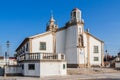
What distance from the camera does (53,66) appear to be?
3366 centimetres

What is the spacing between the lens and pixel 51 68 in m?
33.5

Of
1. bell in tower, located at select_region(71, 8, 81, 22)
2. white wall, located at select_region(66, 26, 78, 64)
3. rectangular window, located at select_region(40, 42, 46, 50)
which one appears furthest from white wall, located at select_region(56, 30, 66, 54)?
rectangular window, located at select_region(40, 42, 46, 50)

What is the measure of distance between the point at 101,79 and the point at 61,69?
22.0ft

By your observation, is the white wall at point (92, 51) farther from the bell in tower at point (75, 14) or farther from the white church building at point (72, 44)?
the bell in tower at point (75, 14)

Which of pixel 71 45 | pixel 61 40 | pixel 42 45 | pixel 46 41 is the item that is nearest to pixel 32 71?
pixel 42 45

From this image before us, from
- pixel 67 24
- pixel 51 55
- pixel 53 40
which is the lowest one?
pixel 51 55

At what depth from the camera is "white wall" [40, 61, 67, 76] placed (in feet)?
108

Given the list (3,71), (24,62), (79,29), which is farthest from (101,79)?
(79,29)

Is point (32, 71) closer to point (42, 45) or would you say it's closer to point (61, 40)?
point (42, 45)

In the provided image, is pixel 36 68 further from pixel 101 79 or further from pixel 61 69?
pixel 101 79

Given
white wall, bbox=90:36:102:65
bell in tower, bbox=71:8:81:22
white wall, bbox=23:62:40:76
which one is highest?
bell in tower, bbox=71:8:81:22

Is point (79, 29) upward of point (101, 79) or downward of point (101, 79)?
upward

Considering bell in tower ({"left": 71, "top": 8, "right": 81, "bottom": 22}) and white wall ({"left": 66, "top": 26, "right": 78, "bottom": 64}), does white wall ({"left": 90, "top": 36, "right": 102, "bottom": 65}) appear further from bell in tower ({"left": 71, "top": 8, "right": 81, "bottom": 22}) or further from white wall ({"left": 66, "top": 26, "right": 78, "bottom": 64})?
bell in tower ({"left": 71, "top": 8, "right": 81, "bottom": 22})

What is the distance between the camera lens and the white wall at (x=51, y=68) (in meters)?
32.9
